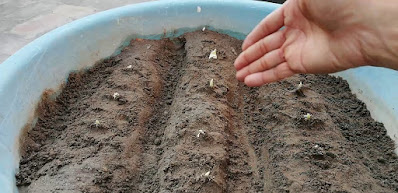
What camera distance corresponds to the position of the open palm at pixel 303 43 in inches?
44.6

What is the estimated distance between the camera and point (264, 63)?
1.40 meters

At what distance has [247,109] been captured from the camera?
5.93 feet

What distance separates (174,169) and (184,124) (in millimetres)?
247

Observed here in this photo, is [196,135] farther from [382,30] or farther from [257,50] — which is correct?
[382,30]

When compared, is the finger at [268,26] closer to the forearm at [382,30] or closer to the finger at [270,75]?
the finger at [270,75]

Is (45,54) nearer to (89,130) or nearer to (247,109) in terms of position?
(89,130)

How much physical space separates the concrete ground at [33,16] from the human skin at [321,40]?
1963 mm

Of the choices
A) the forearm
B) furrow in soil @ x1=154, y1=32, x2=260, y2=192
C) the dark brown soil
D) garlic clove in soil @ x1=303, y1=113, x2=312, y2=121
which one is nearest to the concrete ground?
the dark brown soil

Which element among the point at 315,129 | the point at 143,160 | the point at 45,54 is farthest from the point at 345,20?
the point at 45,54

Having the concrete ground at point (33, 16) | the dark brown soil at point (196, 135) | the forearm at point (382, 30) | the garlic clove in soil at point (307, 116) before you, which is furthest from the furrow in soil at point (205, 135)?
the concrete ground at point (33, 16)

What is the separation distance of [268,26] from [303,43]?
0.60 feet

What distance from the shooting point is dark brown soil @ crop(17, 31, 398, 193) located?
1353 millimetres

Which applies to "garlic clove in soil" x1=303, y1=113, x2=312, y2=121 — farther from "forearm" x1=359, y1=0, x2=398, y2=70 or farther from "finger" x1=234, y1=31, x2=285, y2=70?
"forearm" x1=359, y1=0, x2=398, y2=70

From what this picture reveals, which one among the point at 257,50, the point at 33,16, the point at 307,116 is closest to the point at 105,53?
the point at 257,50
